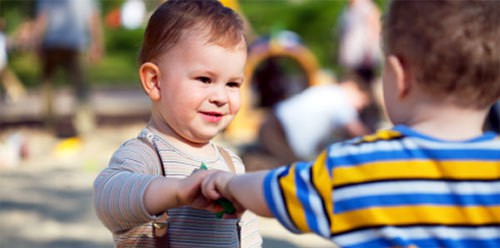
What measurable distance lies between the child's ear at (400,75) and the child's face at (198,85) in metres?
→ 0.70

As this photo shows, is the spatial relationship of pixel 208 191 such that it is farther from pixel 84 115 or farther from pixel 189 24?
pixel 84 115

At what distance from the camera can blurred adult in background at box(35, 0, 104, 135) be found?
344 inches

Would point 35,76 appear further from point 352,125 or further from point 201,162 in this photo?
point 201,162

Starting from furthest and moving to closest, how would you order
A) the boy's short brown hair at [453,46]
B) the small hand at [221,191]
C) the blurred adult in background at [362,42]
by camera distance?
the blurred adult in background at [362,42] → the small hand at [221,191] → the boy's short brown hair at [453,46]

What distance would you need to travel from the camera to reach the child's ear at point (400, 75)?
1.80 m

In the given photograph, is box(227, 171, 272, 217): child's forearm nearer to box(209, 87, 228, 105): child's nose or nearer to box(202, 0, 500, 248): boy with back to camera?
box(202, 0, 500, 248): boy with back to camera

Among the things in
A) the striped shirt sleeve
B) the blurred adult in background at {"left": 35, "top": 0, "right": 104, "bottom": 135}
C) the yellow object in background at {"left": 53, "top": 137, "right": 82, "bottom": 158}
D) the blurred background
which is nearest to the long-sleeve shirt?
the striped shirt sleeve

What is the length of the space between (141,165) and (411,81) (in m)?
0.81

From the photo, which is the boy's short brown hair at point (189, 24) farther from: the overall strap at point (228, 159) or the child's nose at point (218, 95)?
the overall strap at point (228, 159)

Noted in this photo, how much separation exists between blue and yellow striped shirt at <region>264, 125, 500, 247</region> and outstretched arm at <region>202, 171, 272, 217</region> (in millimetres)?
83

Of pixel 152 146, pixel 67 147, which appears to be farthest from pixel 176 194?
pixel 67 147

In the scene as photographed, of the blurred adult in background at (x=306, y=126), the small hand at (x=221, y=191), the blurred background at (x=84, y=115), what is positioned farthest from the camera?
the blurred adult in background at (x=306, y=126)

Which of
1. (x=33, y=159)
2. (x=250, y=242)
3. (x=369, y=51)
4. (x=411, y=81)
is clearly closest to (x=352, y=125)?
(x=369, y=51)

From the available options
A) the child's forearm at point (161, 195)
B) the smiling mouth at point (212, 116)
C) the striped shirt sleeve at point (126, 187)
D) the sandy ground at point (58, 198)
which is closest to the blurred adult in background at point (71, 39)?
the sandy ground at point (58, 198)
